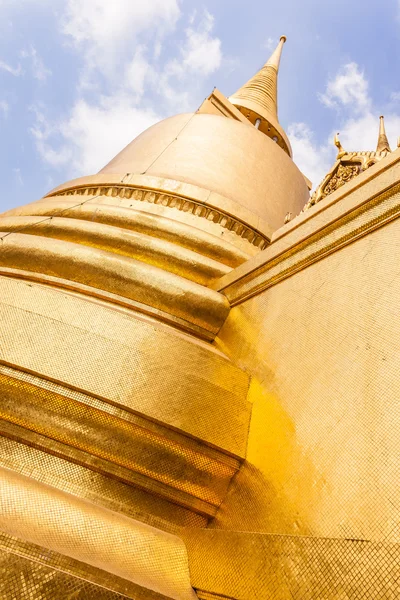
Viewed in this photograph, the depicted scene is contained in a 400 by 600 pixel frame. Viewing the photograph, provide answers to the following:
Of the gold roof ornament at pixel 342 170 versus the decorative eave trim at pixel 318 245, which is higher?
the gold roof ornament at pixel 342 170

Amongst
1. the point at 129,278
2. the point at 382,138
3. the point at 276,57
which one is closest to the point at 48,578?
the point at 129,278

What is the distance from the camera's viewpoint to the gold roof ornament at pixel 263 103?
5.80 m

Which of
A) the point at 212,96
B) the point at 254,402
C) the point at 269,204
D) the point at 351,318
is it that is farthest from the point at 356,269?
the point at 212,96

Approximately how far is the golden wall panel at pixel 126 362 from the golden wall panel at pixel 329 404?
140 millimetres

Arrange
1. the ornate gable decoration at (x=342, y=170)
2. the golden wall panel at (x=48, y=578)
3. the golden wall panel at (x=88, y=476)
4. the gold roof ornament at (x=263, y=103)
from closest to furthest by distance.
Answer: the golden wall panel at (x=48, y=578), the golden wall panel at (x=88, y=476), the ornate gable decoration at (x=342, y=170), the gold roof ornament at (x=263, y=103)

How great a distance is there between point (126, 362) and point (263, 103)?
5.62 metres

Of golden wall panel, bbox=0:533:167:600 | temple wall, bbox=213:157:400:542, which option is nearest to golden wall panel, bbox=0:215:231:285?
temple wall, bbox=213:157:400:542

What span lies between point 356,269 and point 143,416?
909 millimetres

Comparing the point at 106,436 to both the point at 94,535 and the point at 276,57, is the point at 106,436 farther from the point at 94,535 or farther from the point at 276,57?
the point at 276,57

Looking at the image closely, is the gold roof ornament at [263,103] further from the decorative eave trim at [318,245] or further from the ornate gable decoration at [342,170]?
the decorative eave trim at [318,245]

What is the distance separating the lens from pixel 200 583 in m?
1.21

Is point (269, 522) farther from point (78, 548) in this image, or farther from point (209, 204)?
point (209, 204)

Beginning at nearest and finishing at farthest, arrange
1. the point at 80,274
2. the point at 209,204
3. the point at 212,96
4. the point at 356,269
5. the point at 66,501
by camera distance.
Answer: the point at 66,501 < the point at 356,269 < the point at 80,274 < the point at 209,204 < the point at 212,96

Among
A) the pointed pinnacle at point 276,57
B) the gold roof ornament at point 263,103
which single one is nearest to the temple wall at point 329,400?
the gold roof ornament at point 263,103
